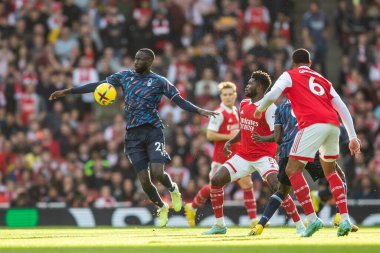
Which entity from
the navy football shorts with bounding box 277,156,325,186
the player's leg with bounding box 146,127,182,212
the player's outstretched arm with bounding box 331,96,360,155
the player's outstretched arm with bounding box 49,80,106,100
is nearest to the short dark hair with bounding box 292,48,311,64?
the player's outstretched arm with bounding box 331,96,360,155

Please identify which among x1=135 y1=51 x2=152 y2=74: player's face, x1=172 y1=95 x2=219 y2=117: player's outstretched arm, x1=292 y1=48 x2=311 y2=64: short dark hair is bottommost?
x1=172 y1=95 x2=219 y2=117: player's outstretched arm

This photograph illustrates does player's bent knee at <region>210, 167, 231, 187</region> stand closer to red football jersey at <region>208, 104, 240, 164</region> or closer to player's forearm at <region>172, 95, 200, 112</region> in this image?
player's forearm at <region>172, 95, 200, 112</region>

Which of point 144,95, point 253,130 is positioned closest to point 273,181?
point 253,130

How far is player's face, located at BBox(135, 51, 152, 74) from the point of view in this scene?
47.3ft

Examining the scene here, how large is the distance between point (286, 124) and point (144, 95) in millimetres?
2127

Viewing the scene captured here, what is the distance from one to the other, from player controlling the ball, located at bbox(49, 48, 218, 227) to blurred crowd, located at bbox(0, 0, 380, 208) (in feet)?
15.0

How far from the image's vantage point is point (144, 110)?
47.5 ft

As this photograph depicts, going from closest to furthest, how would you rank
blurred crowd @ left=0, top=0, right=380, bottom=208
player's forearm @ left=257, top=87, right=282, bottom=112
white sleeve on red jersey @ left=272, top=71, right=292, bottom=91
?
player's forearm @ left=257, top=87, right=282, bottom=112 → white sleeve on red jersey @ left=272, top=71, right=292, bottom=91 → blurred crowd @ left=0, top=0, right=380, bottom=208

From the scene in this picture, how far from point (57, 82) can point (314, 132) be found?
Result: 36.0ft

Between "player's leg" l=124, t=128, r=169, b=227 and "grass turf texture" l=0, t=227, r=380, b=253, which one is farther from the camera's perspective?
"player's leg" l=124, t=128, r=169, b=227

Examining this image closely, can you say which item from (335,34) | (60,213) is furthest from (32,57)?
(335,34)

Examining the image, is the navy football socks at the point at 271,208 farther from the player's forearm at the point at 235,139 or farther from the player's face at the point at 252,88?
the player's forearm at the point at 235,139

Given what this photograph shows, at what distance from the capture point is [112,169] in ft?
66.8

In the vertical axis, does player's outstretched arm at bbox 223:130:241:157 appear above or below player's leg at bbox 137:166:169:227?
above
